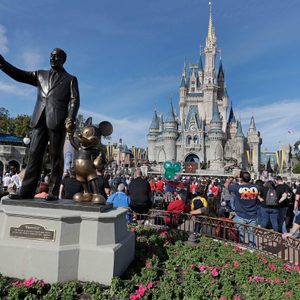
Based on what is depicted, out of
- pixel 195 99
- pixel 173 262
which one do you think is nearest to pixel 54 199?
pixel 173 262

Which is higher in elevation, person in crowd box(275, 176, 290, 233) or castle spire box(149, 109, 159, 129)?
castle spire box(149, 109, 159, 129)

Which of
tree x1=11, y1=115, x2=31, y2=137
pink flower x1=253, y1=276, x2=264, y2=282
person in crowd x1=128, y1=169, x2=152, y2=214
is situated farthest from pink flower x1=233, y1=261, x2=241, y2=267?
tree x1=11, y1=115, x2=31, y2=137

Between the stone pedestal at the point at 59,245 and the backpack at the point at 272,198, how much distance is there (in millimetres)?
5343

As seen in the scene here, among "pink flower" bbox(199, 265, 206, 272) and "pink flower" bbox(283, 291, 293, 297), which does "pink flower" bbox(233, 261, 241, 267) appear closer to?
"pink flower" bbox(199, 265, 206, 272)

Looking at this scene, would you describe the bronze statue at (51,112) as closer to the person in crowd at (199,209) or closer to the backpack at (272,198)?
the person in crowd at (199,209)

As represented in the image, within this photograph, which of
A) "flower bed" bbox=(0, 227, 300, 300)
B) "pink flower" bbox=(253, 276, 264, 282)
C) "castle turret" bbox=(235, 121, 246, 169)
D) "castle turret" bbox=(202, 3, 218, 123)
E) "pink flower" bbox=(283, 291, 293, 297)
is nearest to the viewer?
"flower bed" bbox=(0, 227, 300, 300)

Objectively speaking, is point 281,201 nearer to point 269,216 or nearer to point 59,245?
point 269,216

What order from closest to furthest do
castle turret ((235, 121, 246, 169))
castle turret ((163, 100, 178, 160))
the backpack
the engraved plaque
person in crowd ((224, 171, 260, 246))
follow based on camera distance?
the engraved plaque, person in crowd ((224, 171, 260, 246)), the backpack, castle turret ((163, 100, 178, 160)), castle turret ((235, 121, 246, 169))

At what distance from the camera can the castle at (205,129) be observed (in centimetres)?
6844

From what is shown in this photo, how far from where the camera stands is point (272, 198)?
7.75 m

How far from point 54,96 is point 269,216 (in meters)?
6.60

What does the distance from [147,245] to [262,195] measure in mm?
4350

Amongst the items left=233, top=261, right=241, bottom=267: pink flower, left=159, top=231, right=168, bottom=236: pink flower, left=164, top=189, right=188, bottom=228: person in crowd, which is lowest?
left=233, top=261, right=241, bottom=267: pink flower

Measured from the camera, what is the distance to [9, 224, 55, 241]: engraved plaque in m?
3.75
